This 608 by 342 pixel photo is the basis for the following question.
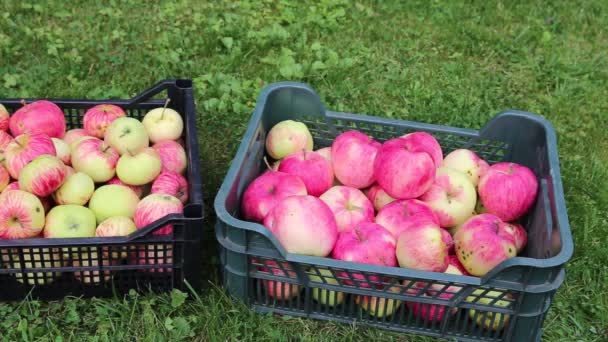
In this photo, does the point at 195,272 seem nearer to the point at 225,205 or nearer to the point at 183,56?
the point at 225,205

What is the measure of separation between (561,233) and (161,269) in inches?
52.5

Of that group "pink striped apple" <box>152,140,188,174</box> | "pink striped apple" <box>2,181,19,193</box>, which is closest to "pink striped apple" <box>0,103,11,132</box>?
"pink striped apple" <box>2,181,19,193</box>

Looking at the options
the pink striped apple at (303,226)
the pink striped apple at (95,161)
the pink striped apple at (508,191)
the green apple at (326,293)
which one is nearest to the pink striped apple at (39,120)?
the pink striped apple at (95,161)

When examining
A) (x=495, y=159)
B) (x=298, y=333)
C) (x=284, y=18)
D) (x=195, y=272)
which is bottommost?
(x=298, y=333)

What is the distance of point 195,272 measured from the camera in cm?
242

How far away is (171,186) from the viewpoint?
8.23ft

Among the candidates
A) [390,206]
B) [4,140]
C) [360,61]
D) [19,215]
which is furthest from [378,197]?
[360,61]

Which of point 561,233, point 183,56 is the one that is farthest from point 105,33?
point 561,233

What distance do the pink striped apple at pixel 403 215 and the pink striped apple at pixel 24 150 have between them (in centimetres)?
122

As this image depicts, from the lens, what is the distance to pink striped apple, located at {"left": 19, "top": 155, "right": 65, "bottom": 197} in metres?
2.33

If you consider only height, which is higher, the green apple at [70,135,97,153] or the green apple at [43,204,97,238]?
the green apple at [70,135,97,153]

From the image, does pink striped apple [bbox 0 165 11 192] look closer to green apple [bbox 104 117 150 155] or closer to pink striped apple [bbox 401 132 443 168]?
green apple [bbox 104 117 150 155]

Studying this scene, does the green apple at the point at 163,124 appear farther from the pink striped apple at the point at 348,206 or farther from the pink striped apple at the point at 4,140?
the pink striped apple at the point at 348,206

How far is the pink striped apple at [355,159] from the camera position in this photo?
2.59m
